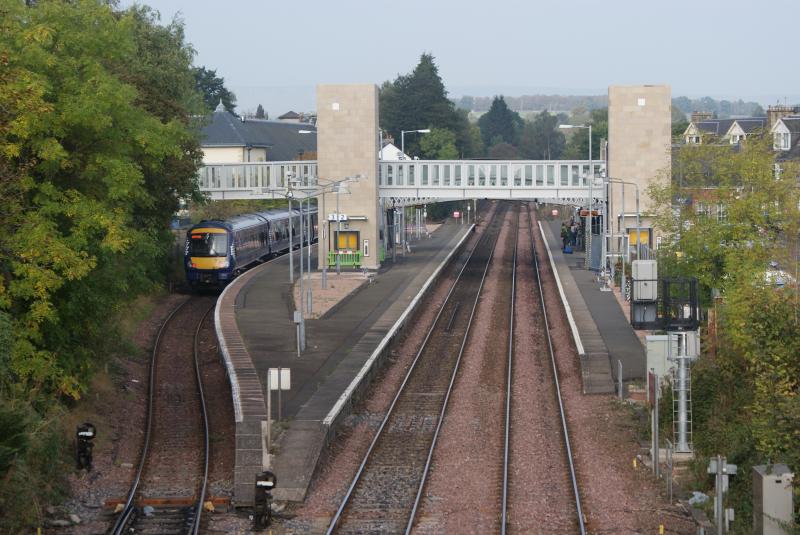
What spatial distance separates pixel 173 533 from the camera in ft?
56.7

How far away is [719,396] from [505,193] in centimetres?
3411

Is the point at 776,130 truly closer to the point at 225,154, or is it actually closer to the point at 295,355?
the point at 225,154

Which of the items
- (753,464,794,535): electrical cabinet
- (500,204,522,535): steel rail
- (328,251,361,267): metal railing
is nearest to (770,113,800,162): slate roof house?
(500,204,522,535): steel rail

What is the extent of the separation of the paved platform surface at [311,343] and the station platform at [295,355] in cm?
2

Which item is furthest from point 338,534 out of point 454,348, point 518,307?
point 518,307

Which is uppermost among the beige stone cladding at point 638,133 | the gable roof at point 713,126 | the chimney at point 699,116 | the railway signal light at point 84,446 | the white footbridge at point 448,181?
the chimney at point 699,116

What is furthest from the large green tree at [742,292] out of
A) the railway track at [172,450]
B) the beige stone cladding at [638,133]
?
the beige stone cladding at [638,133]

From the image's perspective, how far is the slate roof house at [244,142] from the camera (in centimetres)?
8862

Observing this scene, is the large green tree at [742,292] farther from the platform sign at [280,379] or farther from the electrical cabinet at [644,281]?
the platform sign at [280,379]

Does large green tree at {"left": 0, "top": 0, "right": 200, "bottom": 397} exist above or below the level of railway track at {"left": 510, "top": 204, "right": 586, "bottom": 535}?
above

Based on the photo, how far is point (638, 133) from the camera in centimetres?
5484

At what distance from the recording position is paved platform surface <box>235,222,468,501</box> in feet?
69.0

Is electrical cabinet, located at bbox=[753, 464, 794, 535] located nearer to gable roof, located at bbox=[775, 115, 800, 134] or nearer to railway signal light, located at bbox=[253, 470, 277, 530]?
railway signal light, located at bbox=[253, 470, 277, 530]

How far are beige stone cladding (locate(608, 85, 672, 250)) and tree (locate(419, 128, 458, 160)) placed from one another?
57.4 metres
